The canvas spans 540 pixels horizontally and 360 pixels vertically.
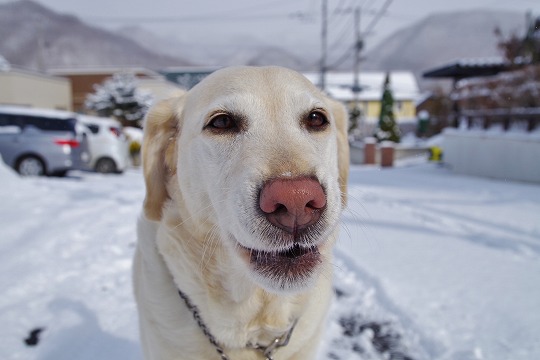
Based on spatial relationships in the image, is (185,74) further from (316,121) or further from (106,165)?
(316,121)

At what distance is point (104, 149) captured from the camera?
45.4 ft

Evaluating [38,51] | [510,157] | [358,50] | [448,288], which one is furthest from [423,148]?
[38,51]

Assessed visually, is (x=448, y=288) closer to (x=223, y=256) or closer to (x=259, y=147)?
(x=223, y=256)

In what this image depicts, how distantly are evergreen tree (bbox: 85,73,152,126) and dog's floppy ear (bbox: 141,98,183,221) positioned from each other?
105 feet

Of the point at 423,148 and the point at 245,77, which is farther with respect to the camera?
the point at 423,148

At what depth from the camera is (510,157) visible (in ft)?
36.5

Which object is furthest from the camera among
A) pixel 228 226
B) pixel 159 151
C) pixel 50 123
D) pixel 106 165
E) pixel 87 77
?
pixel 87 77

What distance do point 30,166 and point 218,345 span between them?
11.6 metres

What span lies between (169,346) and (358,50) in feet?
96.6

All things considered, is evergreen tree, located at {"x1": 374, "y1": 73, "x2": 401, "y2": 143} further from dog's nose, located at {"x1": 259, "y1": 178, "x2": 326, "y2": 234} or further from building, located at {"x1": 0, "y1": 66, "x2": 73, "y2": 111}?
dog's nose, located at {"x1": 259, "y1": 178, "x2": 326, "y2": 234}

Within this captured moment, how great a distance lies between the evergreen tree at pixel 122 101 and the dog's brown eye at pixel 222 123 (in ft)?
106

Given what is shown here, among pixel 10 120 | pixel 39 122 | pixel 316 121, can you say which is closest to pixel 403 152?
pixel 39 122

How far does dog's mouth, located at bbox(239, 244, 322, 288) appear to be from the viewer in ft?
5.10

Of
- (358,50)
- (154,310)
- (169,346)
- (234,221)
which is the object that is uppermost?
(358,50)
